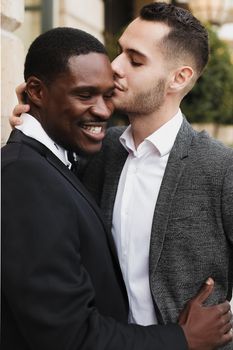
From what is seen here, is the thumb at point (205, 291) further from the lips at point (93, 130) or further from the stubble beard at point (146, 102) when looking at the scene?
the stubble beard at point (146, 102)

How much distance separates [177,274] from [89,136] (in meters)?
0.62

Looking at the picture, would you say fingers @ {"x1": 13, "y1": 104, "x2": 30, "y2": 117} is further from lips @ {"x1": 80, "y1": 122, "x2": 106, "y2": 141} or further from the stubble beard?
the stubble beard

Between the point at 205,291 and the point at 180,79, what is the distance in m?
1.02

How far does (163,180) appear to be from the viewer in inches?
87.7

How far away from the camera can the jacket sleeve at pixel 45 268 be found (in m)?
1.63

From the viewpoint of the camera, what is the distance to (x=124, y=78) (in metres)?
2.44

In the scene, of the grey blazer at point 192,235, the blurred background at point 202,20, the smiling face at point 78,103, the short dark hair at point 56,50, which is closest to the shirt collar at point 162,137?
the grey blazer at point 192,235

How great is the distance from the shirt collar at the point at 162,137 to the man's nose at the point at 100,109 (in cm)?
42

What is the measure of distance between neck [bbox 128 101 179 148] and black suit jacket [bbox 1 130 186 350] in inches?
28.5

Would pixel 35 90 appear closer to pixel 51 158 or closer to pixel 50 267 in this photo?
pixel 51 158

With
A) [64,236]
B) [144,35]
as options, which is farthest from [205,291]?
[144,35]

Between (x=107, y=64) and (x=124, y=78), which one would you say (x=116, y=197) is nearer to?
(x=124, y=78)

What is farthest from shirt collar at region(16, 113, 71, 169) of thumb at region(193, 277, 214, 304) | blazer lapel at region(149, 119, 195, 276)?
thumb at region(193, 277, 214, 304)

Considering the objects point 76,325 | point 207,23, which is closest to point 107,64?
point 76,325
